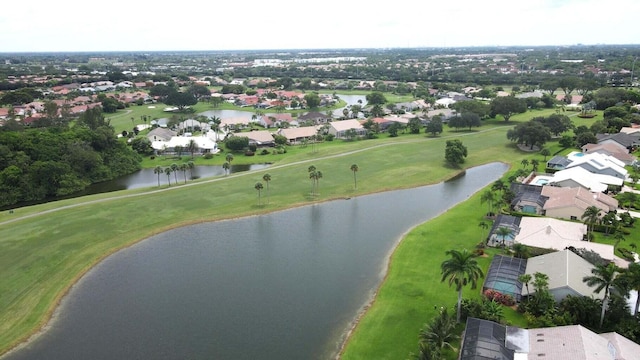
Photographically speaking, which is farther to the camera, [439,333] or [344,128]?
[344,128]

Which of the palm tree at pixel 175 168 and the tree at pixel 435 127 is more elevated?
the tree at pixel 435 127

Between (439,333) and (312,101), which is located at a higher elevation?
(312,101)

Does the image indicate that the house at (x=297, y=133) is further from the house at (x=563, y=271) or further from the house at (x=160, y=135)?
the house at (x=563, y=271)

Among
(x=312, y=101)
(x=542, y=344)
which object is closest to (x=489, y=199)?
(x=542, y=344)

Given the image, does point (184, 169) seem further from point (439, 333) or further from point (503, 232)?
point (439, 333)

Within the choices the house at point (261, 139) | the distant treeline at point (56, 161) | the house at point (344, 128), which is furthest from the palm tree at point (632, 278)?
the house at point (344, 128)

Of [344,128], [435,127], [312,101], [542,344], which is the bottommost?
[542,344]
